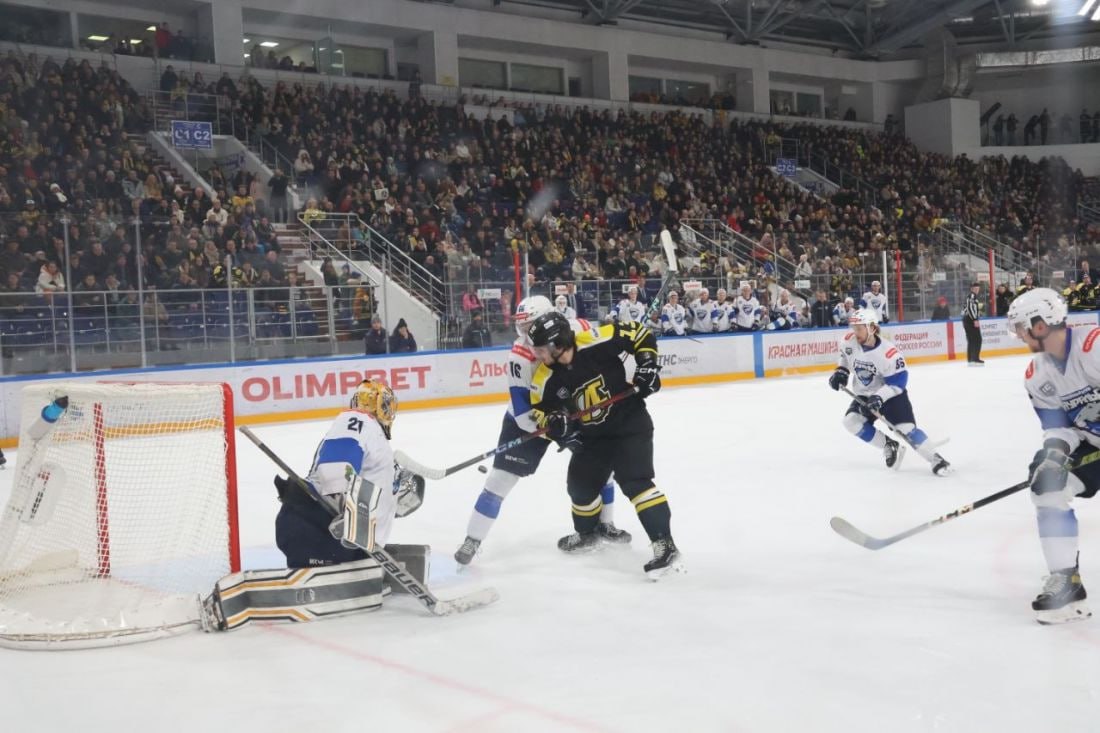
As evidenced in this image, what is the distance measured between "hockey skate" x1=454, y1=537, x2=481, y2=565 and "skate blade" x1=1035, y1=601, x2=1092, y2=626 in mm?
2351

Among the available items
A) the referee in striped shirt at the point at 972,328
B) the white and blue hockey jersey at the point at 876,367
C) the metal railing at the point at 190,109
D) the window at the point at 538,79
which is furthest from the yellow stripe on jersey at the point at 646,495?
the window at the point at 538,79

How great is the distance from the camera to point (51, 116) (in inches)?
571

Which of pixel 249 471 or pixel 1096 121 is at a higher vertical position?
pixel 1096 121

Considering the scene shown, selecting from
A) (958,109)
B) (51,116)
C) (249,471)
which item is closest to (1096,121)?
(958,109)

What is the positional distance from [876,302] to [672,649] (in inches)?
542

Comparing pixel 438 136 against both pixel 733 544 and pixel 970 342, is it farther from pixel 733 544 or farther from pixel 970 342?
pixel 733 544

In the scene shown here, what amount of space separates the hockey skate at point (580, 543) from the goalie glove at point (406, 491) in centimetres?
96

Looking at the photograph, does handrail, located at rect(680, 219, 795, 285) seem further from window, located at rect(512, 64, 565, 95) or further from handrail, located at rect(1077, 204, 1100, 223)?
handrail, located at rect(1077, 204, 1100, 223)

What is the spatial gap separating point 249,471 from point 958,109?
87.6 ft

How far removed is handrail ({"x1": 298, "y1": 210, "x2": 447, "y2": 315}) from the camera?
1341cm

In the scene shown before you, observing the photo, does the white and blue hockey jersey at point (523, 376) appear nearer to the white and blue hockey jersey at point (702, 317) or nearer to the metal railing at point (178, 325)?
the metal railing at point (178, 325)

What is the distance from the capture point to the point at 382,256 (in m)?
13.7

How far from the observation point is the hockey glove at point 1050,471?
3.47 m

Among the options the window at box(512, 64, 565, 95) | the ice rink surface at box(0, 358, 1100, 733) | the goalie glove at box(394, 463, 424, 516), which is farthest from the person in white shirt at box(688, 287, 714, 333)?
the goalie glove at box(394, 463, 424, 516)
